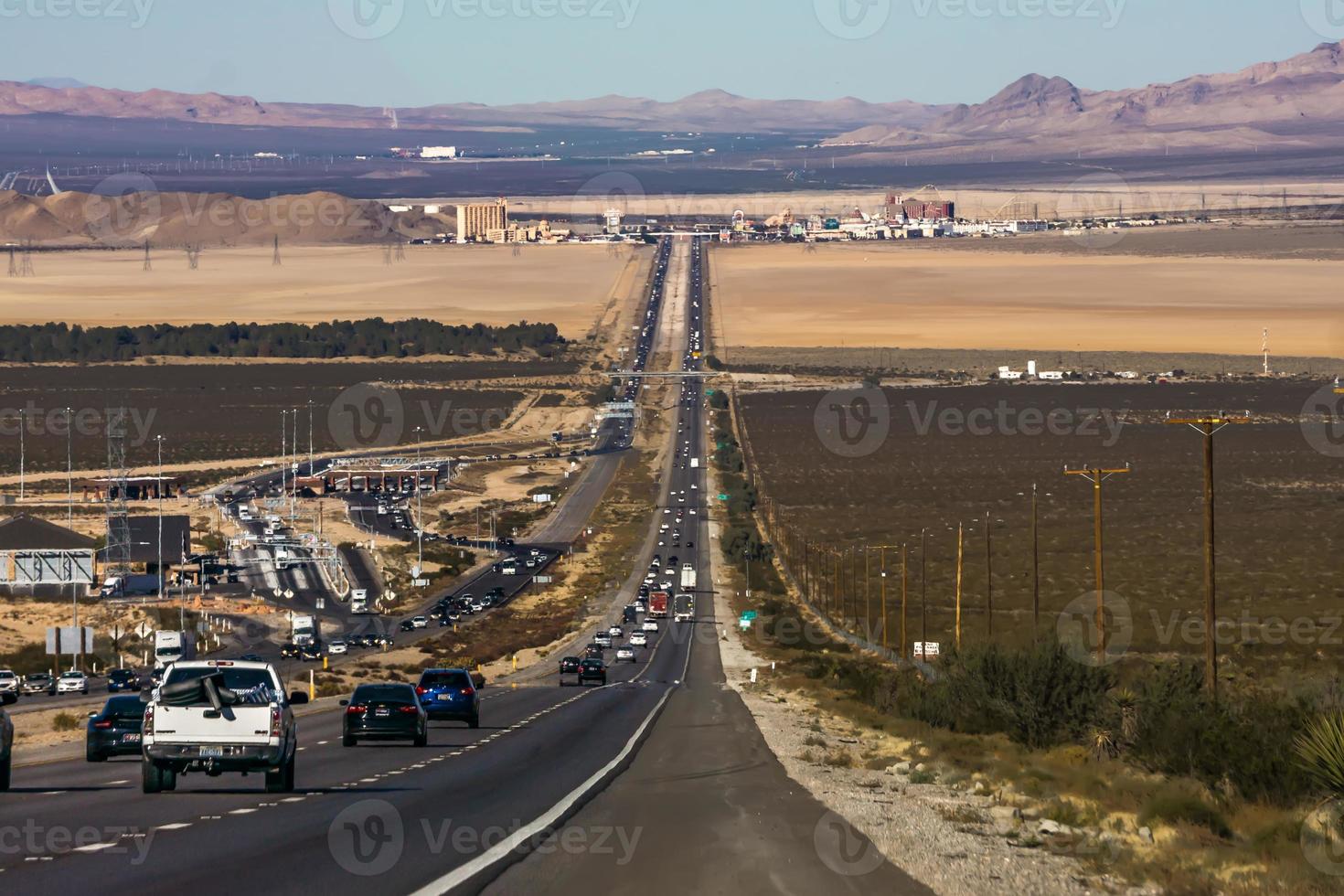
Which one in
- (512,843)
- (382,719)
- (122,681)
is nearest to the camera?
(512,843)

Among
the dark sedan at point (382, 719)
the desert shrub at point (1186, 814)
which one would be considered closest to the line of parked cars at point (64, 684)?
the dark sedan at point (382, 719)

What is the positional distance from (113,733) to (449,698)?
32.1ft

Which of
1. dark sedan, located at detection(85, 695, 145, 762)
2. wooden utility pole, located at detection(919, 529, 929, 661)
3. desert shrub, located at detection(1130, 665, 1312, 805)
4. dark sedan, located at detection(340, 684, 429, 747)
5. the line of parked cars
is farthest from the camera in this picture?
wooden utility pole, located at detection(919, 529, 929, 661)

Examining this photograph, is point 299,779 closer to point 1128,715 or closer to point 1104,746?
point 1104,746

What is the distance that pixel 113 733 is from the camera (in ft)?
103

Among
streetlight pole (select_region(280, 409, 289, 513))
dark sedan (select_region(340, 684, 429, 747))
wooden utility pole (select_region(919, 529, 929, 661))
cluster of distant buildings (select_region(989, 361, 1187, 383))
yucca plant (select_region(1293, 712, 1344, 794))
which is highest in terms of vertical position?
cluster of distant buildings (select_region(989, 361, 1187, 383))

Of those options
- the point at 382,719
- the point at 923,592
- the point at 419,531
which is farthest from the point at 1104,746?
the point at 419,531

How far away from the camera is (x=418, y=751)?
3303cm

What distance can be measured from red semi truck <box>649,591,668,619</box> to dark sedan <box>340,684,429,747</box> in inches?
2186

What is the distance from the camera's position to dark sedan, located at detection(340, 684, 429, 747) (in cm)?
3391

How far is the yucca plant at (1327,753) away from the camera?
2202 centimetres

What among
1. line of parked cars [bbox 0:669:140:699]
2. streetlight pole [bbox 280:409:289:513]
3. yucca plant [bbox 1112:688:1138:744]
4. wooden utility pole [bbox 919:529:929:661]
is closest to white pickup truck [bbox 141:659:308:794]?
yucca plant [bbox 1112:688:1138:744]

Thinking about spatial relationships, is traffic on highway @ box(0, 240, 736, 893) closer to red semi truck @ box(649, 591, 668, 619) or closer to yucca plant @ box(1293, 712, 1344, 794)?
yucca plant @ box(1293, 712, 1344, 794)

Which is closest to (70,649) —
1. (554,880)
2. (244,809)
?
(244,809)
